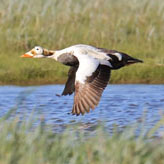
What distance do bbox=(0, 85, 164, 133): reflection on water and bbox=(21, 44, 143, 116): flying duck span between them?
588mm

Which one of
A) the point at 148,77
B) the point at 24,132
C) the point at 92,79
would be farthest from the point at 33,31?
the point at 24,132

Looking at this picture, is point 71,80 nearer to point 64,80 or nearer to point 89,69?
point 89,69

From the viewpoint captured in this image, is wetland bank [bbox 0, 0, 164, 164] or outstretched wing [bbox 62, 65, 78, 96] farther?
outstretched wing [bbox 62, 65, 78, 96]

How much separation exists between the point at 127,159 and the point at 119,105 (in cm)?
389

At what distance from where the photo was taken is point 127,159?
4359 mm

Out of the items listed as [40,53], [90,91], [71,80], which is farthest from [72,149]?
[40,53]

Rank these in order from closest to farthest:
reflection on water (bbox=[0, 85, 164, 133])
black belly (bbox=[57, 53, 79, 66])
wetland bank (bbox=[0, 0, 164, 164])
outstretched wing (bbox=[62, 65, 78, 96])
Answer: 1. wetland bank (bbox=[0, 0, 164, 164])
2. black belly (bbox=[57, 53, 79, 66])
3. reflection on water (bbox=[0, 85, 164, 133])
4. outstretched wing (bbox=[62, 65, 78, 96])

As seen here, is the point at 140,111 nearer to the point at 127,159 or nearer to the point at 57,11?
the point at 127,159

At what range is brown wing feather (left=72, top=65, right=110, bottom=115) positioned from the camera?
20.6 feet

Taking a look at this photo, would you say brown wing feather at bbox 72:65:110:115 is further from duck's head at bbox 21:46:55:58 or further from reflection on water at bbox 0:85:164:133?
duck's head at bbox 21:46:55:58

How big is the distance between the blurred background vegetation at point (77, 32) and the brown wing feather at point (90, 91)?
3.12 meters

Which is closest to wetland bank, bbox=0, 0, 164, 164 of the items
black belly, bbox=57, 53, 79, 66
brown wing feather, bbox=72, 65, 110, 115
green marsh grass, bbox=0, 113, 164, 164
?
green marsh grass, bbox=0, 113, 164, 164

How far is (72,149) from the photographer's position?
4758 mm

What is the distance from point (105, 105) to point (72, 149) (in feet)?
11.6
